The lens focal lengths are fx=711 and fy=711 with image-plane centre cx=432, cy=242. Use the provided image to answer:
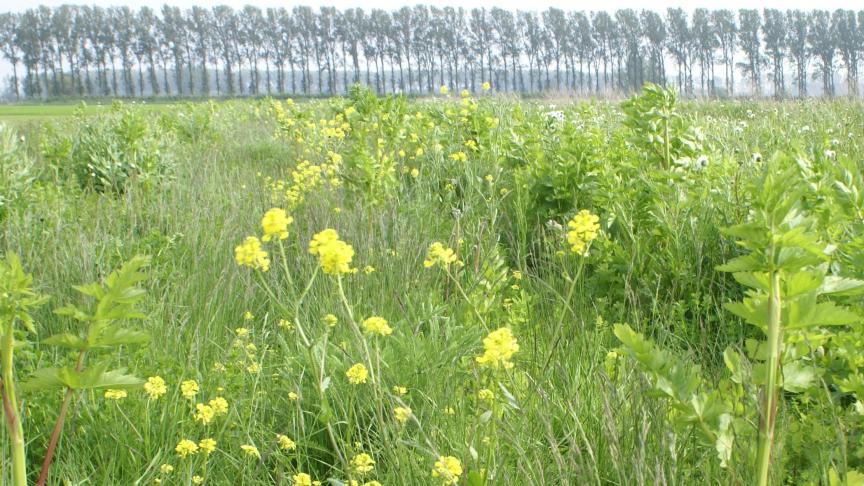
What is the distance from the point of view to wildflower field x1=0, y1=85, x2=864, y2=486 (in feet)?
4.20

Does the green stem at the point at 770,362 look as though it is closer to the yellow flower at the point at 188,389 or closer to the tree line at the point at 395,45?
the yellow flower at the point at 188,389

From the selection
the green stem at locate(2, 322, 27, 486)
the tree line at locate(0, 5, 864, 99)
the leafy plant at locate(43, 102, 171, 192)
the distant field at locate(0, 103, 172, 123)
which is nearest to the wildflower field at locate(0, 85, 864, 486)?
the green stem at locate(2, 322, 27, 486)

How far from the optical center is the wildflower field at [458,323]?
1.28m

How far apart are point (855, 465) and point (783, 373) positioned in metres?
0.81

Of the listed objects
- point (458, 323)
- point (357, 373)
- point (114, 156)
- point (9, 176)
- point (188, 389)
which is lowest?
Answer: point (458, 323)

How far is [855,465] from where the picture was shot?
6.23ft

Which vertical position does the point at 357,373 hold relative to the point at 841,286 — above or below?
below

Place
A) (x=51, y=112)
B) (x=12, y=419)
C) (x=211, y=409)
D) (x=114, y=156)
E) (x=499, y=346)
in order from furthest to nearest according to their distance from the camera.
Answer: (x=51, y=112) < (x=114, y=156) < (x=211, y=409) < (x=499, y=346) < (x=12, y=419)

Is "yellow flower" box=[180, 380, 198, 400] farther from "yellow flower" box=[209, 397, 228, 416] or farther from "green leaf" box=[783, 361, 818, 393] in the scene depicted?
"green leaf" box=[783, 361, 818, 393]

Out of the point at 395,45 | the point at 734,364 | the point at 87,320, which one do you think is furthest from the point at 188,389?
the point at 395,45

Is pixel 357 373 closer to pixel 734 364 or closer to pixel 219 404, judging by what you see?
pixel 219 404

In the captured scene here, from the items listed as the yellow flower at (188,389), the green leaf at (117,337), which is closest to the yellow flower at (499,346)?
the green leaf at (117,337)

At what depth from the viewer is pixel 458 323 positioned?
3031mm

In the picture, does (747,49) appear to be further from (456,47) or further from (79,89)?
(79,89)
